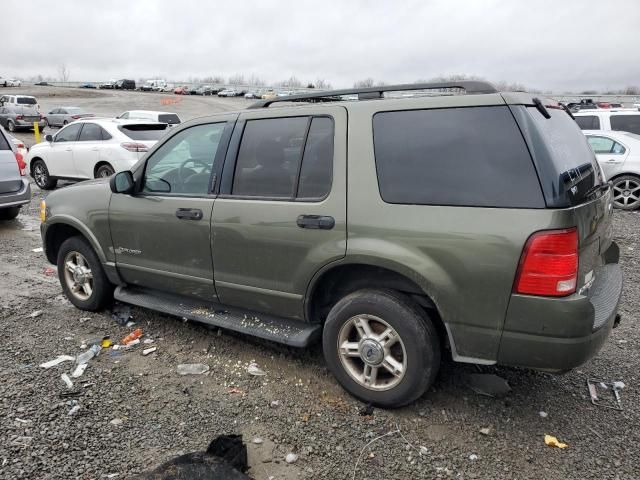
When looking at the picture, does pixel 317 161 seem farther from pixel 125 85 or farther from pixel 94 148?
pixel 125 85

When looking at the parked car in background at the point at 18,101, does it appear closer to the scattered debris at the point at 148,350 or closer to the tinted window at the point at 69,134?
the tinted window at the point at 69,134

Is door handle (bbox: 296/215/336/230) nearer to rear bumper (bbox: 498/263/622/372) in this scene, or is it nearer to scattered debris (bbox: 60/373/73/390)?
rear bumper (bbox: 498/263/622/372)

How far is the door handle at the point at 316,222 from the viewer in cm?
307

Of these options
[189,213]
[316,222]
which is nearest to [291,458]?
[316,222]

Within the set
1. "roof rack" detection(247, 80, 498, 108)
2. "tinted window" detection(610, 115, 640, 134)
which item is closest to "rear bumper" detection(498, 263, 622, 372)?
"roof rack" detection(247, 80, 498, 108)

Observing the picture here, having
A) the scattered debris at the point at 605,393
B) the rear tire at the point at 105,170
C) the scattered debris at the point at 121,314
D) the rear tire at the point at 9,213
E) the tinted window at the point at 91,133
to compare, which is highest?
the tinted window at the point at 91,133

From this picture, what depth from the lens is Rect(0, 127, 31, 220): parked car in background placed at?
8250 mm

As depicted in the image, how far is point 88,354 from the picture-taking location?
3.90m

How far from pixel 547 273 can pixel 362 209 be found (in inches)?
42.5

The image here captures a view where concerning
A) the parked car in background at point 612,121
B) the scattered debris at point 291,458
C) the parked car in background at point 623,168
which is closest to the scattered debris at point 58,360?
the scattered debris at point 291,458

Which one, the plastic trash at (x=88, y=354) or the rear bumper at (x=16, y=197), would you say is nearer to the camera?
the plastic trash at (x=88, y=354)

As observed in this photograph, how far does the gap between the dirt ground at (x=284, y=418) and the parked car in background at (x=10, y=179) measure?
4936 mm

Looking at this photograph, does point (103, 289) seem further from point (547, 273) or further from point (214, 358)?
point (547, 273)

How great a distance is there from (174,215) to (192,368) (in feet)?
3.84
